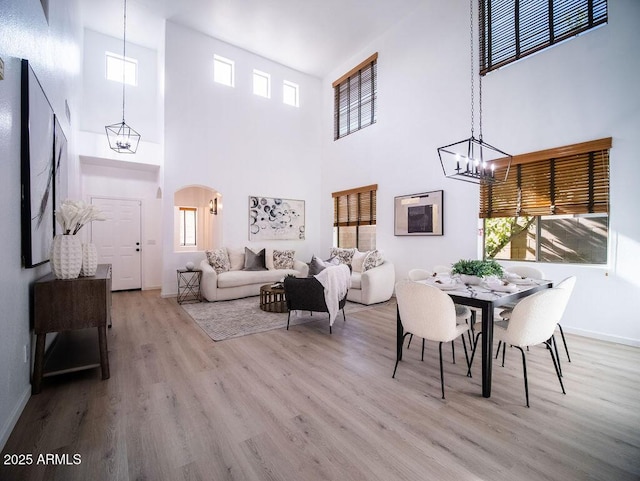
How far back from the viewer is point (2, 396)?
5.49 ft

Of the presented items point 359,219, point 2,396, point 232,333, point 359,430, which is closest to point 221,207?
point 359,219

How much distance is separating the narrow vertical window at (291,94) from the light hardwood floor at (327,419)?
6.85m

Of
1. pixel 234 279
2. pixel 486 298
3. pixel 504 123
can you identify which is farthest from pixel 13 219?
pixel 504 123

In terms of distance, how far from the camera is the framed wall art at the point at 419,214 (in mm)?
5191

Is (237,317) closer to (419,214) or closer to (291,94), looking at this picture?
(419,214)

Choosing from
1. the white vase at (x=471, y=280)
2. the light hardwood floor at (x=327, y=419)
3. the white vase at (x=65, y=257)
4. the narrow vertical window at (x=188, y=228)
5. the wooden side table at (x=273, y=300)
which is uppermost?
the narrow vertical window at (x=188, y=228)

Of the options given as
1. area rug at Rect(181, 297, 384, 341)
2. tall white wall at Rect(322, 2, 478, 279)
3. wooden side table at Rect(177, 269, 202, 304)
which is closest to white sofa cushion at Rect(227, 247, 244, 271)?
wooden side table at Rect(177, 269, 202, 304)

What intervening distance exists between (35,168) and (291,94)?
22.4 feet

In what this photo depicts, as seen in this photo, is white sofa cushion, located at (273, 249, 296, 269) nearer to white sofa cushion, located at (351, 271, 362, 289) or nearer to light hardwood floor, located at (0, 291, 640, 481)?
white sofa cushion, located at (351, 271, 362, 289)

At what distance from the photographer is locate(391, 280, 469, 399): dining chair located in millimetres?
2221

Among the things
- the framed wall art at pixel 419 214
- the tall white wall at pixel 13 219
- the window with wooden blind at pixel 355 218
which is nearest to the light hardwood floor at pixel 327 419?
the tall white wall at pixel 13 219

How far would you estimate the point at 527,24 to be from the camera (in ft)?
13.7

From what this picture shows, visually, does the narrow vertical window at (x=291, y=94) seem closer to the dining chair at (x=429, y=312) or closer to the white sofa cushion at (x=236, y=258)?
the white sofa cushion at (x=236, y=258)

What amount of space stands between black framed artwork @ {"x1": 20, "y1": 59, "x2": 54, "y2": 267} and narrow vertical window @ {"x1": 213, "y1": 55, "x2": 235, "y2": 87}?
4.79 m
